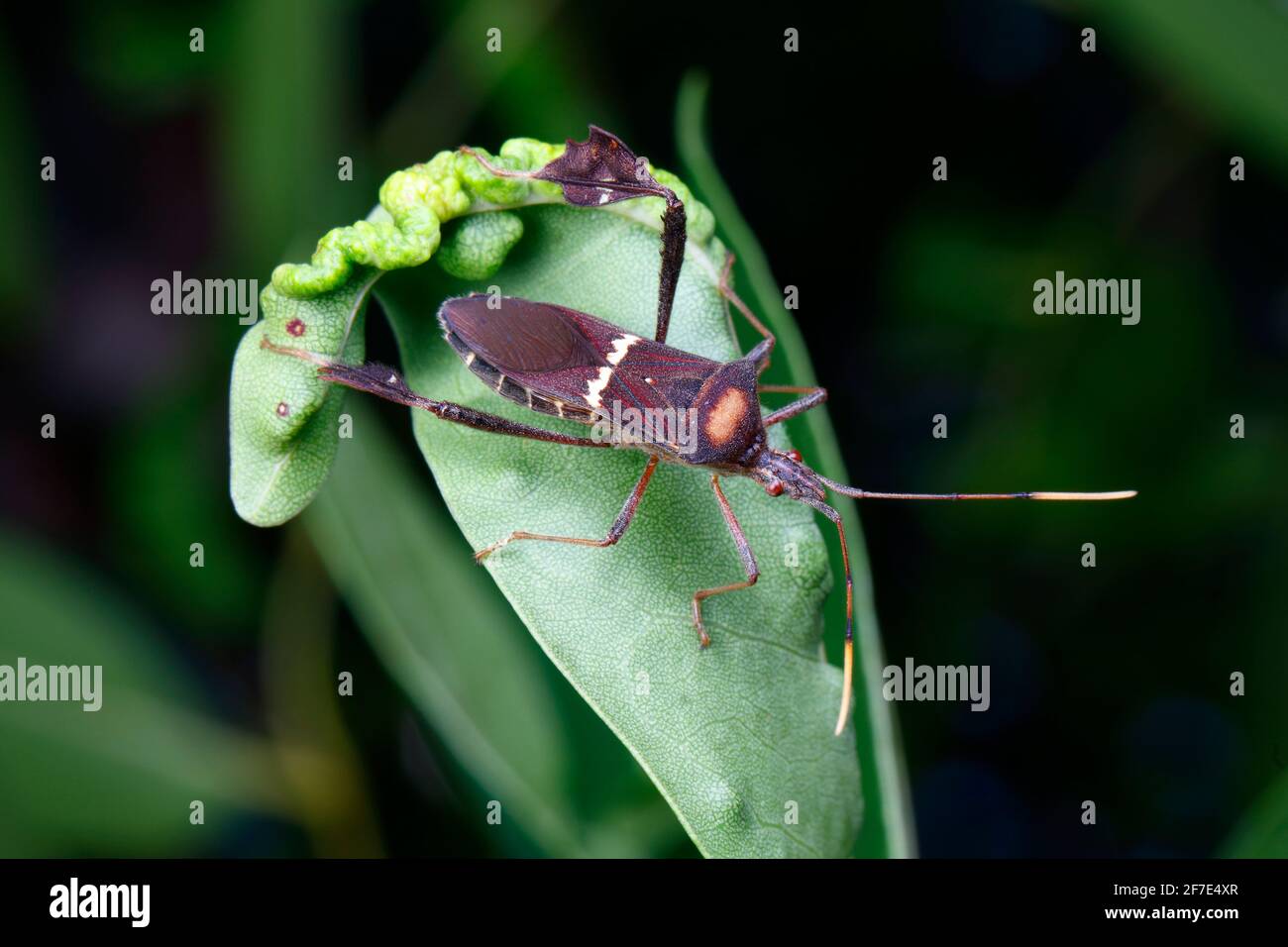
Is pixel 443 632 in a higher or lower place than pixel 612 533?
lower

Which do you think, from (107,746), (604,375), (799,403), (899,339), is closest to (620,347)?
(604,375)

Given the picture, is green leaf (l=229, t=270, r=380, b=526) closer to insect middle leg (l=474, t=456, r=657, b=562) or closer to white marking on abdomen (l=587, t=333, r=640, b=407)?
insect middle leg (l=474, t=456, r=657, b=562)

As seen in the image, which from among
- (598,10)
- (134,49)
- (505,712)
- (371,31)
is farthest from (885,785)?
(134,49)

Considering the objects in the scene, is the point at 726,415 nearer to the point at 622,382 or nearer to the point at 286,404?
the point at 622,382

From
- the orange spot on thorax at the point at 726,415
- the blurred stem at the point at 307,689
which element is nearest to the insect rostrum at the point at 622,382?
→ the orange spot on thorax at the point at 726,415

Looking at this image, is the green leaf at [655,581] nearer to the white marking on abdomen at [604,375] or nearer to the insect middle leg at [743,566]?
the insect middle leg at [743,566]

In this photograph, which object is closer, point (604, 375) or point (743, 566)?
point (743, 566)

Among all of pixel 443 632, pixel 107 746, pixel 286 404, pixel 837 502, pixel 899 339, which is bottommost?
pixel 107 746

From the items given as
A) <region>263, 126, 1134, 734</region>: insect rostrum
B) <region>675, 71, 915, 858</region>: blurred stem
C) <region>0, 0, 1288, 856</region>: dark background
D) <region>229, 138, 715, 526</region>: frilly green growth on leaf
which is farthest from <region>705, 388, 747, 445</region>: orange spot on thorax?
<region>0, 0, 1288, 856</region>: dark background
